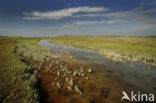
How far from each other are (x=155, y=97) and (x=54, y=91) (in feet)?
27.5

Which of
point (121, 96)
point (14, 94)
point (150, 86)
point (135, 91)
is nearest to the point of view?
point (14, 94)

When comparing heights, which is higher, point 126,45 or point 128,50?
point 126,45

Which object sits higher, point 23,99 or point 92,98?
point 23,99

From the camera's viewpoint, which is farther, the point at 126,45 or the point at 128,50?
the point at 126,45

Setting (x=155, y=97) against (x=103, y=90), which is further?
(x=103, y=90)

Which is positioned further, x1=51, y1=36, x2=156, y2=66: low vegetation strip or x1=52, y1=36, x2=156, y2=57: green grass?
x1=52, y1=36, x2=156, y2=57: green grass

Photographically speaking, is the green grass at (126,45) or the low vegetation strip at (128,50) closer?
the low vegetation strip at (128,50)

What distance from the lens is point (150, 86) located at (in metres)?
8.69

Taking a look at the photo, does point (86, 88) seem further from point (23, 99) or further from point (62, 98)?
point (23, 99)

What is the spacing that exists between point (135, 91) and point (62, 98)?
6.48 m

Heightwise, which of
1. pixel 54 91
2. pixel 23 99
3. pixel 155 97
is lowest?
pixel 155 97

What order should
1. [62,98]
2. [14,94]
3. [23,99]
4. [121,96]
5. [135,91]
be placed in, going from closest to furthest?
[23,99], [14,94], [62,98], [121,96], [135,91]

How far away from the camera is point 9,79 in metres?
7.99

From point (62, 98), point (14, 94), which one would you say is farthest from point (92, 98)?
point (14, 94)
